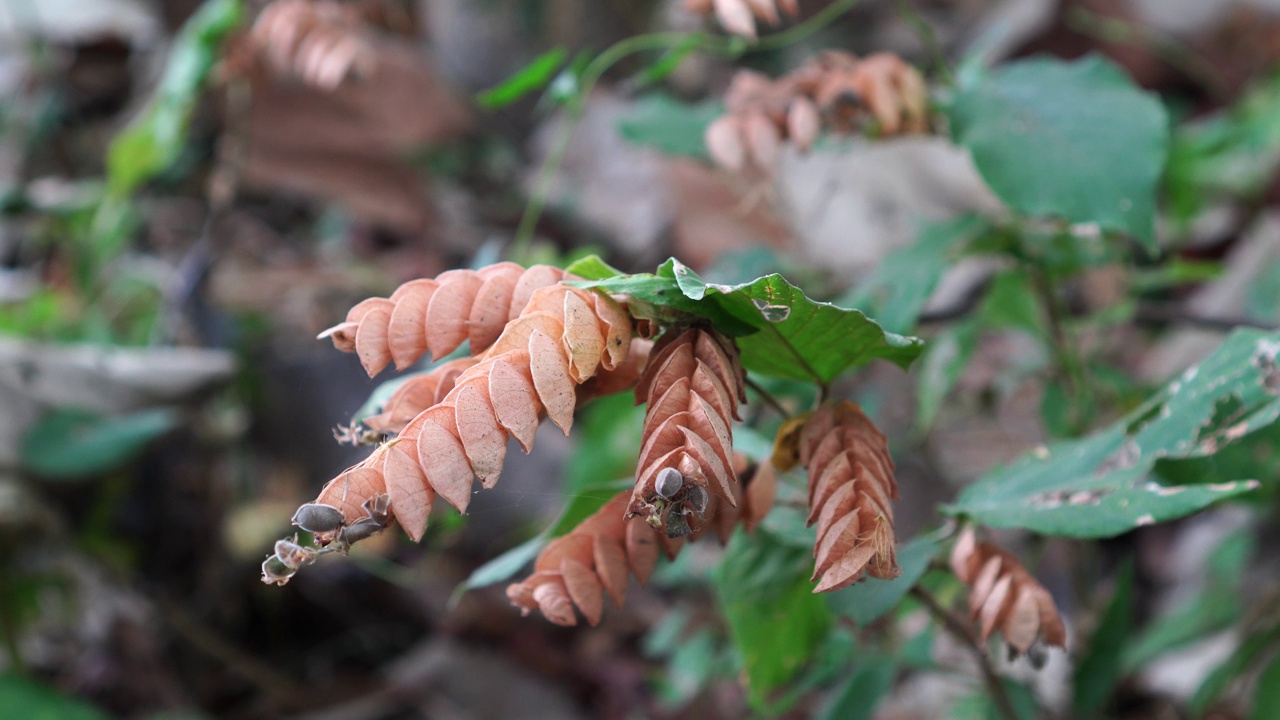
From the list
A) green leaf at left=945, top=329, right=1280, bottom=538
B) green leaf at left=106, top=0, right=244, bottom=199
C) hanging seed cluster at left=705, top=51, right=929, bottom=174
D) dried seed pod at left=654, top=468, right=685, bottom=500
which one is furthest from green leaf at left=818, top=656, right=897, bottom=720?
green leaf at left=106, top=0, right=244, bottom=199

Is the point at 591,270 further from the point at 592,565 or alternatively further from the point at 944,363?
the point at 944,363

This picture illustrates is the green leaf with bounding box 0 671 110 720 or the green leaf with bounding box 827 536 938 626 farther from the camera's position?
the green leaf with bounding box 0 671 110 720

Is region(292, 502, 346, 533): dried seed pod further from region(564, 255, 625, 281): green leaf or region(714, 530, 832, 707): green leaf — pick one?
region(714, 530, 832, 707): green leaf

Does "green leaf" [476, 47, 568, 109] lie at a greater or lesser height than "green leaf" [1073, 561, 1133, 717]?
greater

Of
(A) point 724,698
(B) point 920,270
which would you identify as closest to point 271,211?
(A) point 724,698

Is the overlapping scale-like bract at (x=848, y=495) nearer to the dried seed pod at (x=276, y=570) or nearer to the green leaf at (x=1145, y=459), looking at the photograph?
the green leaf at (x=1145, y=459)

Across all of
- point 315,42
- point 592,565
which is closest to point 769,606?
point 592,565

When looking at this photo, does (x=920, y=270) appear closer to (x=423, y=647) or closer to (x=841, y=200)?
(x=841, y=200)

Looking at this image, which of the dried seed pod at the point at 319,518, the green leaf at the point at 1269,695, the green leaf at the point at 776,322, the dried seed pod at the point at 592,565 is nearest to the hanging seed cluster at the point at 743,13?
the green leaf at the point at 776,322

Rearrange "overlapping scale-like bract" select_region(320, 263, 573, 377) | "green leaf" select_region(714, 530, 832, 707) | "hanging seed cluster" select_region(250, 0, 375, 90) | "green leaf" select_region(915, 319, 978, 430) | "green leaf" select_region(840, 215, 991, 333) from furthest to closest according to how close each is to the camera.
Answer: "hanging seed cluster" select_region(250, 0, 375, 90) < "green leaf" select_region(915, 319, 978, 430) < "green leaf" select_region(840, 215, 991, 333) < "green leaf" select_region(714, 530, 832, 707) < "overlapping scale-like bract" select_region(320, 263, 573, 377)
